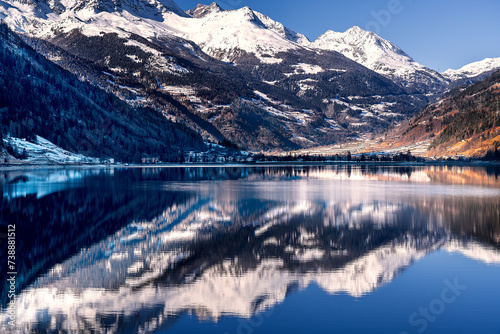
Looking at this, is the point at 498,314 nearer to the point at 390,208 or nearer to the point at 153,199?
the point at 390,208

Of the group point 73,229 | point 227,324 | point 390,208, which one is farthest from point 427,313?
point 390,208

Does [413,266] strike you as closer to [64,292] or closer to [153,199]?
[64,292]

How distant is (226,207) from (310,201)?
12.3m

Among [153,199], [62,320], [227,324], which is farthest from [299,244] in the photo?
[153,199]

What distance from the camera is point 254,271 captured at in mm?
30031

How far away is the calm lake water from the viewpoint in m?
22.5

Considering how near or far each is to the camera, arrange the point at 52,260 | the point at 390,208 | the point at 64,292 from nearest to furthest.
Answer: the point at 64,292, the point at 52,260, the point at 390,208

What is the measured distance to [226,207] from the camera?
6119 cm

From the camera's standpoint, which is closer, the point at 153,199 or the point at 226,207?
the point at 226,207

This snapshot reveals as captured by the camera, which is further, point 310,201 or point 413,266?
point 310,201

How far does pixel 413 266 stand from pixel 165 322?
16.1 meters

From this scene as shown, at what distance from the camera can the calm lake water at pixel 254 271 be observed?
22.5 m

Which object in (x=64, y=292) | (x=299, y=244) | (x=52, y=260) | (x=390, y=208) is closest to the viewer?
(x=64, y=292)

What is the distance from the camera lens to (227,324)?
72.7 ft
